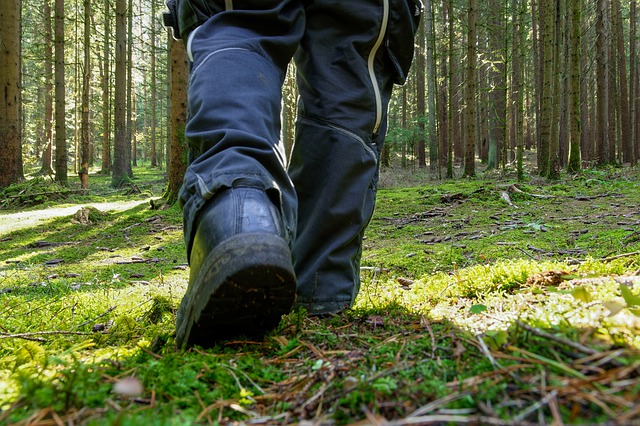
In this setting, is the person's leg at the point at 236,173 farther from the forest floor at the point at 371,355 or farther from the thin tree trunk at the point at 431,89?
the thin tree trunk at the point at 431,89

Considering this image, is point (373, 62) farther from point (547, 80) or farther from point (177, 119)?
point (547, 80)

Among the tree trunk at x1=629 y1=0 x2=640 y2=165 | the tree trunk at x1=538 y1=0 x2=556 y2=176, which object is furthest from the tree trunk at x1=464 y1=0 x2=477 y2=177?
the tree trunk at x1=629 y1=0 x2=640 y2=165

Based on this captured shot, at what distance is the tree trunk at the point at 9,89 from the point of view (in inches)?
393

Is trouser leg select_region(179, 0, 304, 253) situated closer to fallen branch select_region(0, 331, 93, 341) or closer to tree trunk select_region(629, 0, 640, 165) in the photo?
fallen branch select_region(0, 331, 93, 341)

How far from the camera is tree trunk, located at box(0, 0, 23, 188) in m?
9.98

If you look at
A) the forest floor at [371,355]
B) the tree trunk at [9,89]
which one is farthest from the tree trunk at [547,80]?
the tree trunk at [9,89]

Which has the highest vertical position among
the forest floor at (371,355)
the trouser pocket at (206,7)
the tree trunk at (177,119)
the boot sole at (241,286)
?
the tree trunk at (177,119)

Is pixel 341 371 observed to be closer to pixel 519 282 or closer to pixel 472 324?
pixel 472 324

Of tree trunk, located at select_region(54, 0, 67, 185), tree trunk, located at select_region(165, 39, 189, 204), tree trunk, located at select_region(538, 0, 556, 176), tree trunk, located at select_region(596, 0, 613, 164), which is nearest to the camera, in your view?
tree trunk, located at select_region(165, 39, 189, 204)

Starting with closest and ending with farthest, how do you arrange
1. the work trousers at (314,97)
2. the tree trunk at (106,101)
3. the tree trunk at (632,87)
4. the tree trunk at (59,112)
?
the work trousers at (314,97)
the tree trunk at (59,112)
the tree trunk at (106,101)
the tree trunk at (632,87)

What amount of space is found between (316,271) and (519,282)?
2.75 ft

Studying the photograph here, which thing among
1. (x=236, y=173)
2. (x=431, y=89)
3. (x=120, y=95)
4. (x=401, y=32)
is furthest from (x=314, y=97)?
(x=431, y=89)

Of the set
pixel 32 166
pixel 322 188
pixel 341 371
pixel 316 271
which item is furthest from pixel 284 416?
pixel 32 166

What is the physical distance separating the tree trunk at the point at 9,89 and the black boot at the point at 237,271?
11164 millimetres
